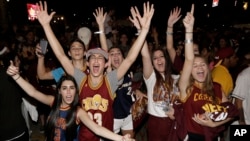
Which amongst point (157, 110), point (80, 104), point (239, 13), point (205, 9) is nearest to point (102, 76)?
point (80, 104)

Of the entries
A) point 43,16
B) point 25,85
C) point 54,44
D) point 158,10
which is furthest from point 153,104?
point 158,10

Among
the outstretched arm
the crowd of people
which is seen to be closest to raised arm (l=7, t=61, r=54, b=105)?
the crowd of people

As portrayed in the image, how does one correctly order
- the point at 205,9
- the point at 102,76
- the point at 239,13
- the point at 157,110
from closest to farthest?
the point at 102,76, the point at 157,110, the point at 239,13, the point at 205,9

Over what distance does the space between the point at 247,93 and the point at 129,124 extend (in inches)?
72.9

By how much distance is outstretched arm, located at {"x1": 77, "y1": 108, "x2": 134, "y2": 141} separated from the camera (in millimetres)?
3598

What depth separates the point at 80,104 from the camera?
13.5ft

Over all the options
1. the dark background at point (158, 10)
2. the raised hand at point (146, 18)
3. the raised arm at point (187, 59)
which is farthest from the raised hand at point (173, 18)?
the dark background at point (158, 10)

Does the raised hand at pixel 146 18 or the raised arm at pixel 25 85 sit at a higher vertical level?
the raised hand at pixel 146 18

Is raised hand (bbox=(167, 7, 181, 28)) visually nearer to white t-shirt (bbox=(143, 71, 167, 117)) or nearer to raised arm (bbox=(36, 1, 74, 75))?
white t-shirt (bbox=(143, 71, 167, 117))

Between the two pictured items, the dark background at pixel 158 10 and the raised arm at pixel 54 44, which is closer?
the raised arm at pixel 54 44

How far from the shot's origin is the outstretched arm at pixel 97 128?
360 cm

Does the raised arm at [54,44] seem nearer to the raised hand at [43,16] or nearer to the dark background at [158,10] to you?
the raised hand at [43,16]

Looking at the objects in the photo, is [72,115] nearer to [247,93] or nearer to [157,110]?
[157,110]

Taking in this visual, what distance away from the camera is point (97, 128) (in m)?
3.79
